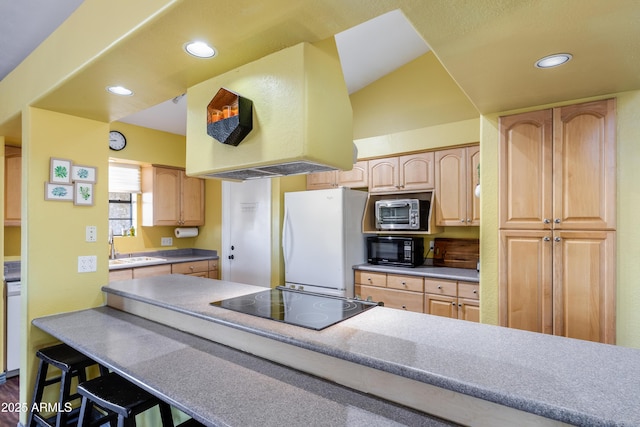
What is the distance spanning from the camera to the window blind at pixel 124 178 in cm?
423

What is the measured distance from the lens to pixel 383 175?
3.78m

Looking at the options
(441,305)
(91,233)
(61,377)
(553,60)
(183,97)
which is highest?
(183,97)

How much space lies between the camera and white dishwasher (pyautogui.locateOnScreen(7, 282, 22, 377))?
2984mm

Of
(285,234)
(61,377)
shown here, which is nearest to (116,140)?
(285,234)

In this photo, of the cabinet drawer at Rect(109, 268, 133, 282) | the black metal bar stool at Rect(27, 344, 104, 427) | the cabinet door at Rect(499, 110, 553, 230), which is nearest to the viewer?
the black metal bar stool at Rect(27, 344, 104, 427)

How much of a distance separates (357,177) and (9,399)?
3.69 m

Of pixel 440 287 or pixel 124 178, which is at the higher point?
pixel 124 178

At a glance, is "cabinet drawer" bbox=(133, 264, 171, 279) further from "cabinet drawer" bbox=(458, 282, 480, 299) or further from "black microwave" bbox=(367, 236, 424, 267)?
"cabinet drawer" bbox=(458, 282, 480, 299)

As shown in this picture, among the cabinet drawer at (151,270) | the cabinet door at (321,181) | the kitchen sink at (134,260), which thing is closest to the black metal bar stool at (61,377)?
the cabinet drawer at (151,270)

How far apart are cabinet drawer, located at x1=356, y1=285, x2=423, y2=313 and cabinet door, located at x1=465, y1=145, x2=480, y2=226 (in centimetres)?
90

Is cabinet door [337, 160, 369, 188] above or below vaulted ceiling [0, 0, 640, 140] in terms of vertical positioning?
below

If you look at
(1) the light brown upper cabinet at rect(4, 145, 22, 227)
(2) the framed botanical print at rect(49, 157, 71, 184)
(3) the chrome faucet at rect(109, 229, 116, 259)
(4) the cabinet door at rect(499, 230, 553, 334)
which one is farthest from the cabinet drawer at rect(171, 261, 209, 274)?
(4) the cabinet door at rect(499, 230, 553, 334)

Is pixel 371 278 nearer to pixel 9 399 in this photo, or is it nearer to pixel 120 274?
pixel 120 274

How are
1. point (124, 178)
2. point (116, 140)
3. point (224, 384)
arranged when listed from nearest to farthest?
point (224, 384) → point (116, 140) → point (124, 178)
